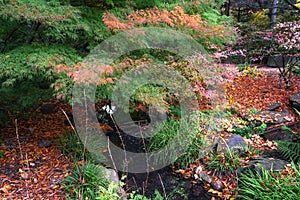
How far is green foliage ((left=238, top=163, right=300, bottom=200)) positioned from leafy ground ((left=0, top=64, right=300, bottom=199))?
1.69 m

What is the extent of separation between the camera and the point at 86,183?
9.31 feet

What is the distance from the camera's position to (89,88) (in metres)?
2.72

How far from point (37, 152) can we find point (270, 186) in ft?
9.70

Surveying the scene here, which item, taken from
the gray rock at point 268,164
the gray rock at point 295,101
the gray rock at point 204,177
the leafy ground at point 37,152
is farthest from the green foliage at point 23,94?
the gray rock at point 295,101

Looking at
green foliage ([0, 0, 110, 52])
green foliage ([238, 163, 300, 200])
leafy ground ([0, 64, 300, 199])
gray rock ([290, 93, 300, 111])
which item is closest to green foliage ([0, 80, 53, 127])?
leafy ground ([0, 64, 300, 199])

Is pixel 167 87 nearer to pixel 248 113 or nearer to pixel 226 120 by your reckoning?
pixel 226 120

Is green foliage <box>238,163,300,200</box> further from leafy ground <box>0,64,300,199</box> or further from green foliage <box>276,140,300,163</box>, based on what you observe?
leafy ground <box>0,64,300,199</box>

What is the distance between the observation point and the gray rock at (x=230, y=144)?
374 cm

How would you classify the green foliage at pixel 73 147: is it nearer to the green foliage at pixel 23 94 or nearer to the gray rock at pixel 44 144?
the gray rock at pixel 44 144

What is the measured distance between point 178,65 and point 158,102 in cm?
72

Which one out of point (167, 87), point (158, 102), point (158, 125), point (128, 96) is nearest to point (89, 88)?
point (128, 96)

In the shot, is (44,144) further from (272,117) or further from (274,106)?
(274,106)

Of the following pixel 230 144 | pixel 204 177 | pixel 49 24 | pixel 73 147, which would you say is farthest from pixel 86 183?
pixel 230 144

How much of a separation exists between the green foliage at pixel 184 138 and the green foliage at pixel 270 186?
0.79 m
